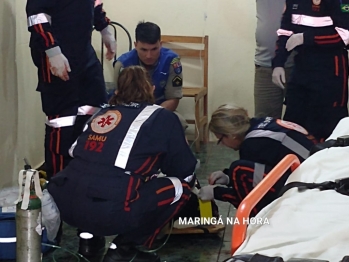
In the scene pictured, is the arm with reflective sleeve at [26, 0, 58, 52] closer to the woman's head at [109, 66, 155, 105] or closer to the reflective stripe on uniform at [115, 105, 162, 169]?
the woman's head at [109, 66, 155, 105]

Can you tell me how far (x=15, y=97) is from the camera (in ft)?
9.78

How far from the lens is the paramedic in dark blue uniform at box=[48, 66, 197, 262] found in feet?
6.79

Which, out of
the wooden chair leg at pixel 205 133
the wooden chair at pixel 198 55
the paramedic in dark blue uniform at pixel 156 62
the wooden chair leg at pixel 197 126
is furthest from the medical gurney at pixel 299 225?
the wooden chair leg at pixel 205 133

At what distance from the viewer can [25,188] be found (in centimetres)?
205

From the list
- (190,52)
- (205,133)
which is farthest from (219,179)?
(190,52)

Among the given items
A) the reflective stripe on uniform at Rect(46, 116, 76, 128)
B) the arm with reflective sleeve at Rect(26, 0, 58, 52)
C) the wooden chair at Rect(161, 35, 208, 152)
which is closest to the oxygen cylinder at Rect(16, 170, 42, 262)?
the reflective stripe on uniform at Rect(46, 116, 76, 128)

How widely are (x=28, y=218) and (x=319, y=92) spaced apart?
1.50 m

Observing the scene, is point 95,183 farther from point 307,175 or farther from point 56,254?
point 307,175

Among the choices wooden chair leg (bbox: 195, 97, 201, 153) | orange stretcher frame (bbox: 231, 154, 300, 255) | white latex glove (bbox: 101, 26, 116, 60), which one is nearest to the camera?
orange stretcher frame (bbox: 231, 154, 300, 255)

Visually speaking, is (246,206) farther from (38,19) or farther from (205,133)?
(205,133)

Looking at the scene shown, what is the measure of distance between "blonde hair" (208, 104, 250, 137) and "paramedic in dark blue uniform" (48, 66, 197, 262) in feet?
0.65

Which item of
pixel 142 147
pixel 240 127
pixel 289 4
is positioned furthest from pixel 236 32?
pixel 142 147

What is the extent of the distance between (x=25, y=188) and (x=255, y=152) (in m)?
0.90

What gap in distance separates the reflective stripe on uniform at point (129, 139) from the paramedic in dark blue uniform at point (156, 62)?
3.83 feet
